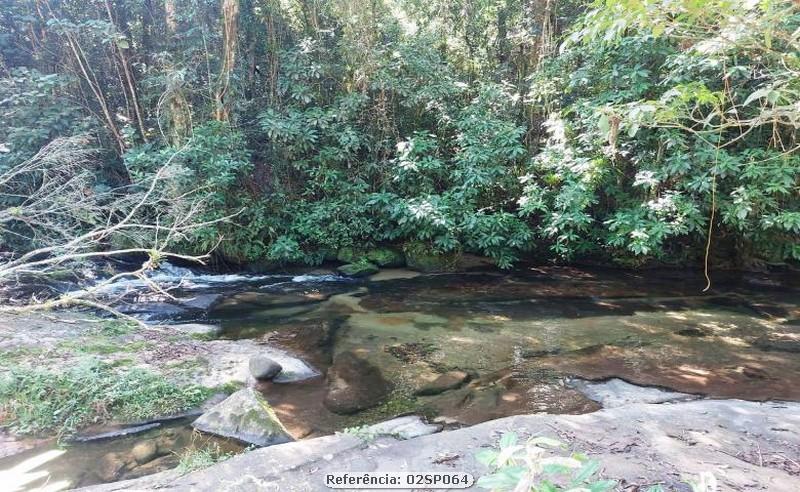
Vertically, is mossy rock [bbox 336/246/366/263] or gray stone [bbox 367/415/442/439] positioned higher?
mossy rock [bbox 336/246/366/263]

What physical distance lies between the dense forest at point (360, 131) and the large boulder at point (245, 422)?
413 cm

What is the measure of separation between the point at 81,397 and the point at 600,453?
387 centimetres

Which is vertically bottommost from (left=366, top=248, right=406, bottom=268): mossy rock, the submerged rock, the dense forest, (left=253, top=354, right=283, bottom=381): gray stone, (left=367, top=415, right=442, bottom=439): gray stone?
the submerged rock

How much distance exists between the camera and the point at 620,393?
14.1 ft

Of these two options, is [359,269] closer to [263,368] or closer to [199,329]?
[199,329]

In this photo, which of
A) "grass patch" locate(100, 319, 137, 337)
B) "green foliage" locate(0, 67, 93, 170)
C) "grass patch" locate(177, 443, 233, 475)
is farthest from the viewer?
"green foliage" locate(0, 67, 93, 170)

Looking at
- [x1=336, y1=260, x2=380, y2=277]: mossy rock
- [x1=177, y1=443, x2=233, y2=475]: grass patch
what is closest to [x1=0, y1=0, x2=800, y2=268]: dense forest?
[x1=336, y1=260, x2=380, y2=277]: mossy rock

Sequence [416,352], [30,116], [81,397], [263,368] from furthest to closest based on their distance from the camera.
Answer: [30,116] < [416,352] < [263,368] < [81,397]

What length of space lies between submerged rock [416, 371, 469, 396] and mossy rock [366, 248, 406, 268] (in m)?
4.62

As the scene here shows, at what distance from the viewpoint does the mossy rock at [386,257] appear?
30.4 feet

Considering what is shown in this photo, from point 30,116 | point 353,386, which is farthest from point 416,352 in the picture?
point 30,116

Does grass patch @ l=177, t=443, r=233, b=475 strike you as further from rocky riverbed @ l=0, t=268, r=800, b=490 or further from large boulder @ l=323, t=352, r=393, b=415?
large boulder @ l=323, t=352, r=393, b=415

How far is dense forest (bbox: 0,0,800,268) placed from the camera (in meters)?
7.44

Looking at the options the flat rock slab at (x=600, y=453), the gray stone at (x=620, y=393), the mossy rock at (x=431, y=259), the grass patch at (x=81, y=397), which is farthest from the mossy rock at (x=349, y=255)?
the flat rock slab at (x=600, y=453)
